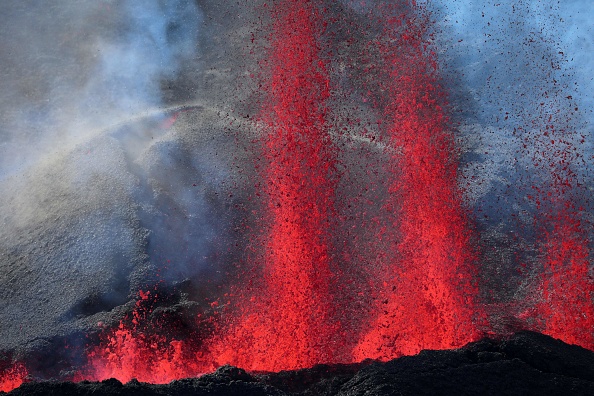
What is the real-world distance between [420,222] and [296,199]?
249 cm

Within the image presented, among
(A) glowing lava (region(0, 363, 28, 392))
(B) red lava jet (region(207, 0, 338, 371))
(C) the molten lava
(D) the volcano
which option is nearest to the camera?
(A) glowing lava (region(0, 363, 28, 392))

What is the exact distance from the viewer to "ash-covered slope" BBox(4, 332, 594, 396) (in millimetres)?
8227

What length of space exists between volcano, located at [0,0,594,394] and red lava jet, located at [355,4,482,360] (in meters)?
0.05

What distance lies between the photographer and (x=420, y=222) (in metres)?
12.7

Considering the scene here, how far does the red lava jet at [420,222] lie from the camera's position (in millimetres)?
10906

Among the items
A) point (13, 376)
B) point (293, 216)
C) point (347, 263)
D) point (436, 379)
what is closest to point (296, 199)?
point (293, 216)

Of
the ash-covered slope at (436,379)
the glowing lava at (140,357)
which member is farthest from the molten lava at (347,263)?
the ash-covered slope at (436,379)

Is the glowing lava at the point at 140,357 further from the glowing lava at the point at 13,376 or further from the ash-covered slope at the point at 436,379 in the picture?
the ash-covered slope at the point at 436,379

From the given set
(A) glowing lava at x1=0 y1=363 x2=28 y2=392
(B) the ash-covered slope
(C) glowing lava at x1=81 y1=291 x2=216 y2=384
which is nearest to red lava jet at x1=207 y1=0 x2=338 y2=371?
(C) glowing lava at x1=81 y1=291 x2=216 y2=384

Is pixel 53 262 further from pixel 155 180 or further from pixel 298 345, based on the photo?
pixel 298 345

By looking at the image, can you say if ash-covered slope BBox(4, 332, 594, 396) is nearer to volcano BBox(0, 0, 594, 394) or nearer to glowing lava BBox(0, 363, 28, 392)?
volcano BBox(0, 0, 594, 394)

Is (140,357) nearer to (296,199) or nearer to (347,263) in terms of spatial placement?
(347,263)

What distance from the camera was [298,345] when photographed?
35.2ft

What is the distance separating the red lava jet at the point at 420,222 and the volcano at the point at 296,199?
0.05 meters
